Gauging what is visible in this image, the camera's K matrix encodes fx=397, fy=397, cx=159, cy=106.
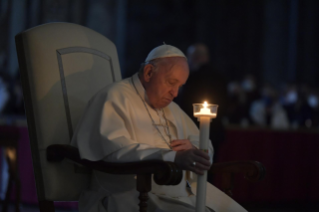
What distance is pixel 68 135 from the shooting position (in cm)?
212

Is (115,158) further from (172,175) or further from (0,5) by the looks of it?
(0,5)

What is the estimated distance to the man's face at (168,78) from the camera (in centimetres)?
205

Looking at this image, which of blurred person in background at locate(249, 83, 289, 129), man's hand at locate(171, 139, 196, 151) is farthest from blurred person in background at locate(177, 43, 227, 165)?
blurred person in background at locate(249, 83, 289, 129)

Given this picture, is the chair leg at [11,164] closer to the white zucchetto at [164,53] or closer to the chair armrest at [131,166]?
the chair armrest at [131,166]

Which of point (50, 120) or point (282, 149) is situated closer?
point (50, 120)

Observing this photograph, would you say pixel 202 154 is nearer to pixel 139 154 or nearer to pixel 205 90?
pixel 139 154

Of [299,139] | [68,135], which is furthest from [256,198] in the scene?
[68,135]

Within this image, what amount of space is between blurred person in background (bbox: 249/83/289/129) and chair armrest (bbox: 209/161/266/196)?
5.72 meters

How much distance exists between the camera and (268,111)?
26.3 ft

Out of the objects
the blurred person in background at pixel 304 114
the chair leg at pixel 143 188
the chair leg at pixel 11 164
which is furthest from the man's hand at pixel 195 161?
the blurred person in background at pixel 304 114

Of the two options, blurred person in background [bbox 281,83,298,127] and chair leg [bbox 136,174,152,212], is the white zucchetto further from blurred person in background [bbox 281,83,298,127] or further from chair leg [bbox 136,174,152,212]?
blurred person in background [bbox 281,83,298,127]

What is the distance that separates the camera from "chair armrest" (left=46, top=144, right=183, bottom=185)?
1507 millimetres

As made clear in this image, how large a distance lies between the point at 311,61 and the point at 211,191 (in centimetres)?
1113

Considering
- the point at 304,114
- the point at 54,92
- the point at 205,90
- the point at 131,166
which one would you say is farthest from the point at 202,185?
the point at 304,114
